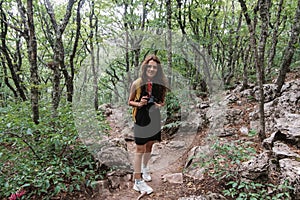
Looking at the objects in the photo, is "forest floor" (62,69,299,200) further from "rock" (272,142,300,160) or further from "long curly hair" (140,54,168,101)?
"long curly hair" (140,54,168,101)

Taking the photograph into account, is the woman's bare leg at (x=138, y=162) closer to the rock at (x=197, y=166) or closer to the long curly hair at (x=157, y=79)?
the long curly hair at (x=157, y=79)

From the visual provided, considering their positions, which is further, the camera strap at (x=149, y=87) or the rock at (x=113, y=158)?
the rock at (x=113, y=158)

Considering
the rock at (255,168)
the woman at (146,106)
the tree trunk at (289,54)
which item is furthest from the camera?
the tree trunk at (289,54)

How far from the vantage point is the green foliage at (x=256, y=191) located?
2.91 m

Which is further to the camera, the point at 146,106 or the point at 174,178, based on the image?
the point at 174,178

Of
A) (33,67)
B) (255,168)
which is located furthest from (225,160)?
(33,67)

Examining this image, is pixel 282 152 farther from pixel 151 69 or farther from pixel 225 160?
pixel 151 69

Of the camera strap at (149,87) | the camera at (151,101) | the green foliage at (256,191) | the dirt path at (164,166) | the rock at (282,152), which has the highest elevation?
the camera strap at (149,87)

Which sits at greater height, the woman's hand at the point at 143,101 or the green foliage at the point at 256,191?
the woman's hand at the point at 143,101

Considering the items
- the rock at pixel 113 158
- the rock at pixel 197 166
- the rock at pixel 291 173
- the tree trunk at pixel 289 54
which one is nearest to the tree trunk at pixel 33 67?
the rock at pixel 113 158

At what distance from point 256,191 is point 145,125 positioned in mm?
1888

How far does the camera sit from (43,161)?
3701 millimetres

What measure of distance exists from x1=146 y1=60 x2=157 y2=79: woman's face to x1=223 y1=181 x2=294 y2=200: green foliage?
80.8 inches

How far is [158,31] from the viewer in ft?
36.8
